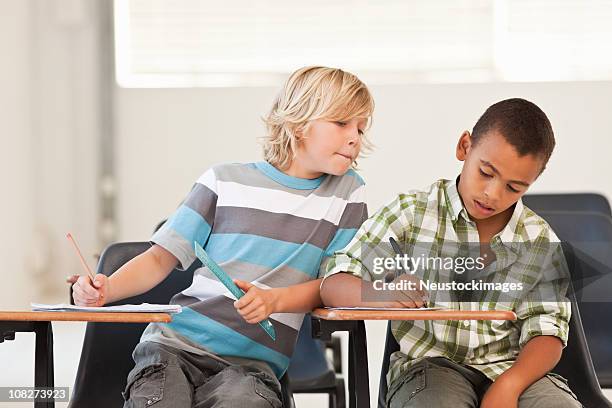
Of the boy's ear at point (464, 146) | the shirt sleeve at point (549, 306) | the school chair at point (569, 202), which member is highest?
the boy's ear at point (464, 146)

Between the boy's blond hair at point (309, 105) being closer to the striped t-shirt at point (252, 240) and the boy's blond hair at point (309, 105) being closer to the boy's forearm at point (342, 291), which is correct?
the striped t-shirt at point (252, 240)

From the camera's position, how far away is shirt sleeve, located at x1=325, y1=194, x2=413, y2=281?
1.90 metres

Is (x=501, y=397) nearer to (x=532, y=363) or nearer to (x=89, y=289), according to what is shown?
(x=532, y=363)

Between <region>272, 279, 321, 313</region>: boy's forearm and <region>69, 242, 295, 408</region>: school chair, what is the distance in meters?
0.20

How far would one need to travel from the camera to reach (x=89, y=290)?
1.89 meters

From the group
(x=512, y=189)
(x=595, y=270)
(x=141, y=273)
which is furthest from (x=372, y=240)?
(x=595, y=270)

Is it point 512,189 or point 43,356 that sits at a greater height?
point 512,189

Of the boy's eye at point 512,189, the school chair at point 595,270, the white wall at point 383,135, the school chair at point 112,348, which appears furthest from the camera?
the white wall at point 383,135

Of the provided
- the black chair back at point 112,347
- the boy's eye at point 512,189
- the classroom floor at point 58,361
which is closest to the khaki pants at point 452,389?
the boy's eye at point 512,189

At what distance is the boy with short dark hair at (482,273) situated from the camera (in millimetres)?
1816

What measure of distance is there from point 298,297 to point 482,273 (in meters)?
0.36

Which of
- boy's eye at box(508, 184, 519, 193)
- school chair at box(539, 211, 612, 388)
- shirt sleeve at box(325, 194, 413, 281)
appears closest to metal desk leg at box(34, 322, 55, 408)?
shirt sleeve at box(325, 194, 413, 281)

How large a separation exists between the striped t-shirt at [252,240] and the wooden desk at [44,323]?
0.76ft

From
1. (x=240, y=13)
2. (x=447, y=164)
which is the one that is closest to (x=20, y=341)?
(x=240, y=13)
